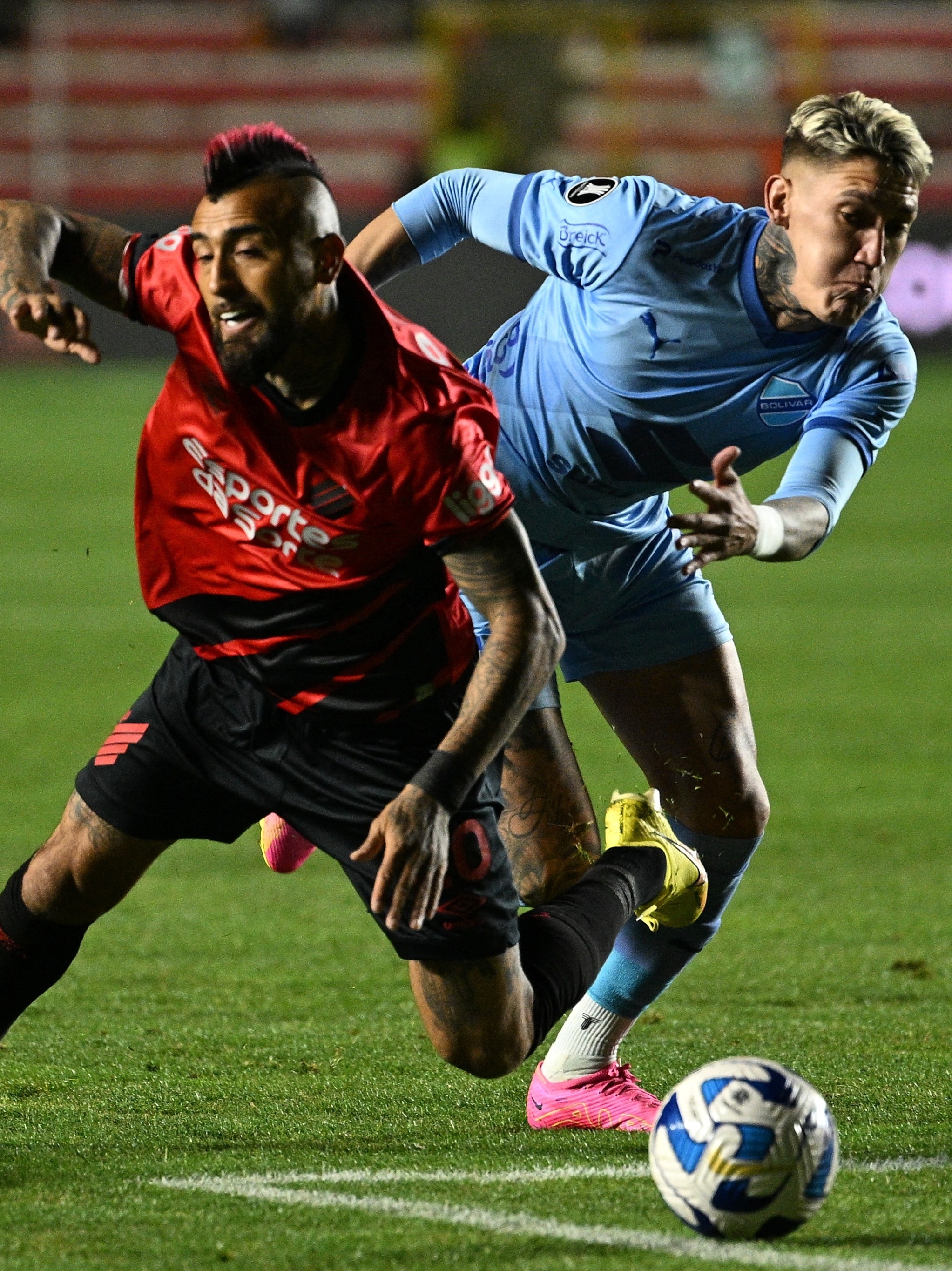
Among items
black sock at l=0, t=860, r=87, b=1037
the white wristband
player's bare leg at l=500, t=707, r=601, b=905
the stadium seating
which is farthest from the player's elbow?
the stadium seating

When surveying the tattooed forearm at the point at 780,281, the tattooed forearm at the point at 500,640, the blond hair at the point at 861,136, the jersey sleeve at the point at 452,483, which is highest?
the blond hair at the point at 861,136

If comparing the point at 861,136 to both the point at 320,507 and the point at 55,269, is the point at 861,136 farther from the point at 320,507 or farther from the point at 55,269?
the point at 55,269

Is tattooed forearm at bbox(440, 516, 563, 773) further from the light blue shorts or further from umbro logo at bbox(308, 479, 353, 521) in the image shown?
the light blue shorts

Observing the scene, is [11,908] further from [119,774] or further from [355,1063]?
[355,1063]

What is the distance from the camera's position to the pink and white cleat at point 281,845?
4.67 metres

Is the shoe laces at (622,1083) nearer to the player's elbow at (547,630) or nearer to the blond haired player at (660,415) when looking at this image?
the blond haired player at (660,415)

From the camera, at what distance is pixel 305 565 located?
3.49 metres

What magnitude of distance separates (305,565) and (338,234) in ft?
1.92

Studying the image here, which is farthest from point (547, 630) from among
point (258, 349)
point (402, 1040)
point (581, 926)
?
point (402, 1040)

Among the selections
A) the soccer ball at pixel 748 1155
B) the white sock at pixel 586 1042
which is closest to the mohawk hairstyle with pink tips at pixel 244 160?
the soccer ball at pixel 748 1155

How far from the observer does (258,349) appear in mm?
3242

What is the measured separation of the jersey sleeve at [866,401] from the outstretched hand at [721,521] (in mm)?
525

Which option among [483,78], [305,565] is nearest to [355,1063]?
[305,565]

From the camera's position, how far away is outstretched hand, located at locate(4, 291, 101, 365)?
126 inches
